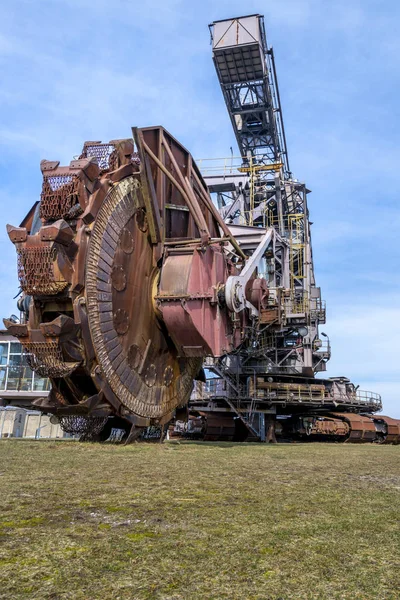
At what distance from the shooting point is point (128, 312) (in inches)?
443

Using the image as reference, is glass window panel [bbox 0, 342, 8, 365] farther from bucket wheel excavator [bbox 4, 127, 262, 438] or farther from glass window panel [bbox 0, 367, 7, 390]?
bucket wheel excavator [bbox 4, 127, 262, 438]

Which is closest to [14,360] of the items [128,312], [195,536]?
[128,312]

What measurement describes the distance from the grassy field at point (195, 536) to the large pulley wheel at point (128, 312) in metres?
4.17

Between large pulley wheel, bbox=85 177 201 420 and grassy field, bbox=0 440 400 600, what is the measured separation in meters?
4.17

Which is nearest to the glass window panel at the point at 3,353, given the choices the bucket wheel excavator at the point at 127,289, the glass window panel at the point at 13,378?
A: the glass window panel at the point at 13,378

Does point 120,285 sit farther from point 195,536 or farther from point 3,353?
point 3,353

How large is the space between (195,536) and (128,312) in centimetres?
810

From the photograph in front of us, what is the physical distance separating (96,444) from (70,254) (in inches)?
157

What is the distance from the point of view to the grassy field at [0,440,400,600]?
2543mm

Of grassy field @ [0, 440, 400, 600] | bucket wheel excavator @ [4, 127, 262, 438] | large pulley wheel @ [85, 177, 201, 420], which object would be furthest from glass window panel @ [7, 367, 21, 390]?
grassy field @ [0, 440, 400, 600]

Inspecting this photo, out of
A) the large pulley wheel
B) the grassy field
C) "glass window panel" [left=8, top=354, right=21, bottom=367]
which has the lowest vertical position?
the grassy field

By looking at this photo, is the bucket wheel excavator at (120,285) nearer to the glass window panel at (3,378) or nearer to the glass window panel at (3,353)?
the glass window panel at (3,378)

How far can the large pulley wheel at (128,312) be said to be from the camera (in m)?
10.3

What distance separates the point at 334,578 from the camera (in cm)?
269
